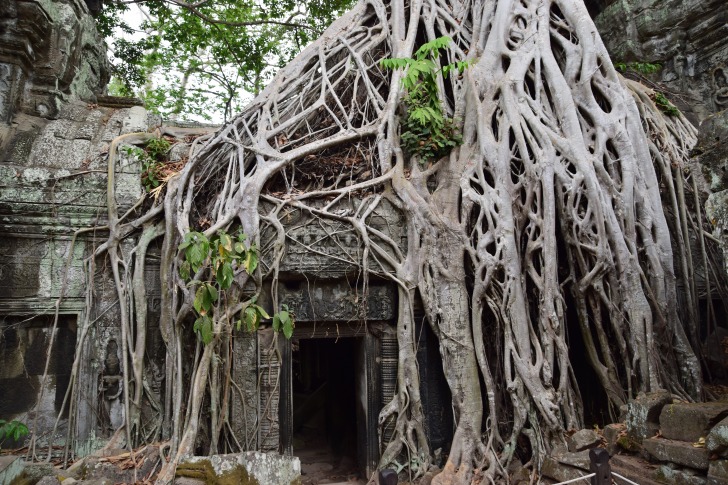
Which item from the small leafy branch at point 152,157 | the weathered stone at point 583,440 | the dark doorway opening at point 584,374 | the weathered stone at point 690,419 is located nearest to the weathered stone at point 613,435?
the weathered stone at point 583,440

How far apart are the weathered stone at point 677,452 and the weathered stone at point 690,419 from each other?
0.17ft

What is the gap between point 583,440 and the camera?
10.7 feet

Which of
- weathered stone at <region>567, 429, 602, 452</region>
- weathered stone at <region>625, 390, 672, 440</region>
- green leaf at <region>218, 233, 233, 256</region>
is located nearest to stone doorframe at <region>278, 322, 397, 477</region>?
green leaf at <region>218, 233, 233, 256</region>

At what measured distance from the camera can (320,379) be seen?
714cm

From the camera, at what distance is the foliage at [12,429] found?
3.74 m

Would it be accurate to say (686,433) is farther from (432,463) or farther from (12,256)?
(12,256)

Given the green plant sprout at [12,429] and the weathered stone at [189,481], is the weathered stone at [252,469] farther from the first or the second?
the green plant sprout at [12,429]

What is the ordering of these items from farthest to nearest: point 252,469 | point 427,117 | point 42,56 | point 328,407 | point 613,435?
point 328,407 < point 42,56 < point 427,117 < point 613,435 < point 252,469

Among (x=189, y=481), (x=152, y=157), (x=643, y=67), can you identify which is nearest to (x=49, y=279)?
(x=152, y=157)

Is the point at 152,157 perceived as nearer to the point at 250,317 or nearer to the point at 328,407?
the point at 250,317

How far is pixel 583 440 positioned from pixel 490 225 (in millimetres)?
1627

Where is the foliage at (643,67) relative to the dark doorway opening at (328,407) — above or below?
above

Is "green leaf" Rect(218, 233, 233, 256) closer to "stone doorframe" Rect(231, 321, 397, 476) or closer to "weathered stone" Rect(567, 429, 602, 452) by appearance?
"stone doorframe" Rect(231, 321, 397, 476)

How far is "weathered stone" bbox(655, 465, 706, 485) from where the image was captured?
248cm
